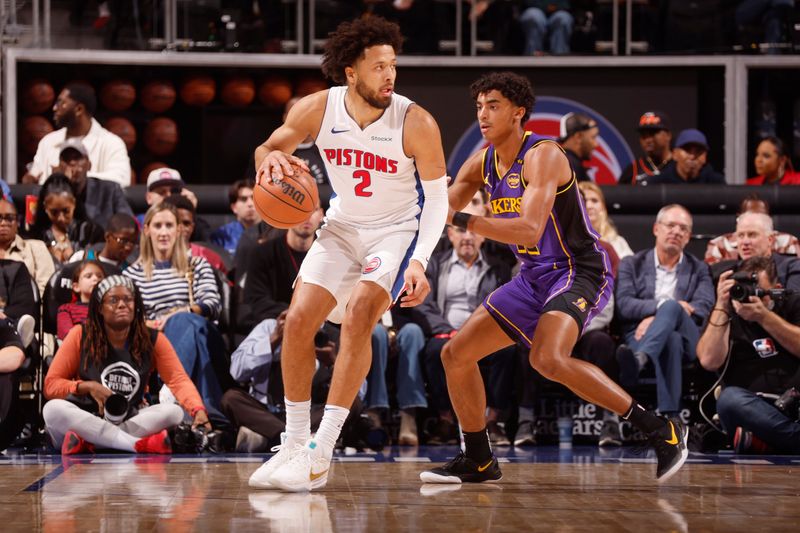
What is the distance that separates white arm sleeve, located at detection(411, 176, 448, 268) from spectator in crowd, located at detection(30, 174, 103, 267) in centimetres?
375

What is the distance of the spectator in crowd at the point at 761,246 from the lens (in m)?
7.06

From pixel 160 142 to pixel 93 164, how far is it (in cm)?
310

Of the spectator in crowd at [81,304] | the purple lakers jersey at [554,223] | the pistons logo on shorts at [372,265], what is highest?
the purple lakers jersey at [554,223]

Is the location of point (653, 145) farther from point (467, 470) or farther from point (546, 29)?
point (467, 470)

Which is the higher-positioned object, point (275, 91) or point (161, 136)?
point (275, 91)

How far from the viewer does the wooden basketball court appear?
12.6 ft

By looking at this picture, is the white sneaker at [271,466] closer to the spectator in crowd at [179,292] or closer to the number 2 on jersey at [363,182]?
the number 2 on jersey at [363,182]

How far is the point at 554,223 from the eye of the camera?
5.07 metres

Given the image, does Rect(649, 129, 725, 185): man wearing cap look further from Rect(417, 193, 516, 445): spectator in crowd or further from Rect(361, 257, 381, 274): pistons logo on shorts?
Rect(361, 257, 381, 274): pistons logo on shorts

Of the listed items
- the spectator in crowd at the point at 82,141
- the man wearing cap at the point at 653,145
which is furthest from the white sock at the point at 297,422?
the man wearing cap at the point at 653,145

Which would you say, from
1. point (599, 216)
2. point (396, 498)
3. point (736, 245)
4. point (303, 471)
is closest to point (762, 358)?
point (736, 245)

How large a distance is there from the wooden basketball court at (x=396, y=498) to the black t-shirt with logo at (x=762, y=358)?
30.3 inches

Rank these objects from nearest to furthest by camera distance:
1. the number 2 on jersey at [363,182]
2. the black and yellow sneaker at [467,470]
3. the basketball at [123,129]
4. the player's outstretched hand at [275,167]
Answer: the player's outstretched hand at [275,167] → the number 2 on jersey at [363,182] → the black and yellow sneaker at [467,470] → the basketball at [123,129]

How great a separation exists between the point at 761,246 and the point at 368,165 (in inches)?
130
